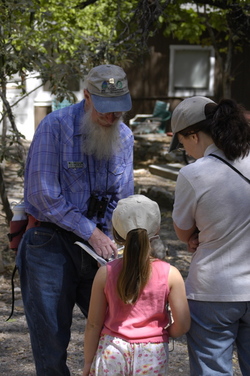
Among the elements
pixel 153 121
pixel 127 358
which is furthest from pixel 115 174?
pixel 153 121

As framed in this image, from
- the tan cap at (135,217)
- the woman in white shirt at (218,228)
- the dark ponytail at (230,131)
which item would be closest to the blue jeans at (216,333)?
the woman in white shirt at (218,228)

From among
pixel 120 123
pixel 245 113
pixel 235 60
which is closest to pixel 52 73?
pixel 120 123

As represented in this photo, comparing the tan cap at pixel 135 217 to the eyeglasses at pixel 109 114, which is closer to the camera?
the tan cap at pixel 135 217

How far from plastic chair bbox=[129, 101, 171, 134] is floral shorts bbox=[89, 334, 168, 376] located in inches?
554

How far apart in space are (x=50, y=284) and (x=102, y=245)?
1.03 feet

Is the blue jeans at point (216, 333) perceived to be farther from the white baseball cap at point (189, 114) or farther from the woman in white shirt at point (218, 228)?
the white baseball cap at point (189, 114)

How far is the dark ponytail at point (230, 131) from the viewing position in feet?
7.97

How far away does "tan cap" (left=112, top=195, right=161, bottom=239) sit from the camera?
2.47 metres

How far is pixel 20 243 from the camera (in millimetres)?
3008

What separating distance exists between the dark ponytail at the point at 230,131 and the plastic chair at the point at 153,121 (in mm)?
13958

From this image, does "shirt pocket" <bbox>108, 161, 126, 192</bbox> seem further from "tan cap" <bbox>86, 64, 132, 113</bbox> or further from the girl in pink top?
the girl in pink top

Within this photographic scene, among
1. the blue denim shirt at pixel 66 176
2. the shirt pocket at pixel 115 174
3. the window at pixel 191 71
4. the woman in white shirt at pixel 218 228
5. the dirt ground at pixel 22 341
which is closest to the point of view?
the woman in white shirt at pixel 218 228

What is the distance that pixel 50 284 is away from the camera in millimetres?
2898

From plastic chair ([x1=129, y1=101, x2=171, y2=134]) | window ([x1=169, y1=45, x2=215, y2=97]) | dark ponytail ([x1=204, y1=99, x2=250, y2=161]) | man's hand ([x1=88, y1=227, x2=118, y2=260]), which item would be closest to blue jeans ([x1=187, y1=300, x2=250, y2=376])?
man's hand ([x1=88, y1=227, x2=118, y2=260])
